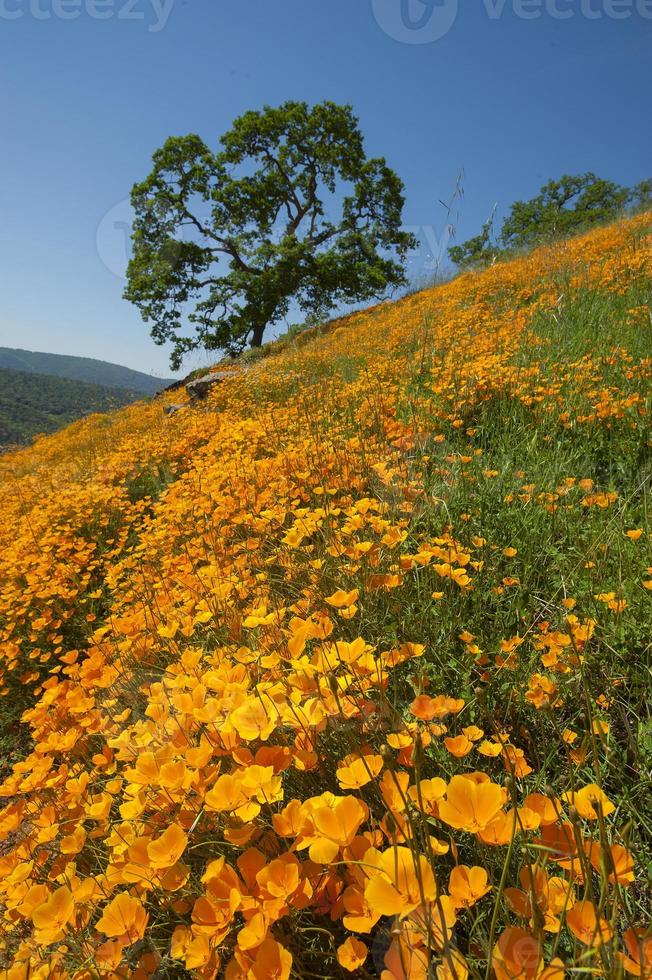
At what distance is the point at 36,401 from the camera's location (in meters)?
96.1

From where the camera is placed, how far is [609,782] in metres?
1.35

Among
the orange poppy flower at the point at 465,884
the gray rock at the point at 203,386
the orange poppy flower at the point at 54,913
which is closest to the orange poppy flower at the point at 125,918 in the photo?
the orange poppy flower at the point at 54,913

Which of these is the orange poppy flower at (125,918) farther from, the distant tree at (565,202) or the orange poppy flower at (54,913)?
the distant tree at (565,202)

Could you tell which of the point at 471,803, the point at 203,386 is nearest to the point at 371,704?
the point at 471,803

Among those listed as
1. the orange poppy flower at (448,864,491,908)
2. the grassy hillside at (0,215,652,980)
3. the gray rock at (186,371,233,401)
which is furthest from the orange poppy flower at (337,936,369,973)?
the gray rock at (186,371,233,401)

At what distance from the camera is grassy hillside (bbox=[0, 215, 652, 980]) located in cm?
90

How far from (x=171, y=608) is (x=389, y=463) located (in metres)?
1.58

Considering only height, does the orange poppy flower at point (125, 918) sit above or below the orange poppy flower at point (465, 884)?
below

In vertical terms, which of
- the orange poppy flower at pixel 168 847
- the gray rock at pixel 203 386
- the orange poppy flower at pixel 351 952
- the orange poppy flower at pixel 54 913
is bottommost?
the orange poppy flower at pixel 54 913

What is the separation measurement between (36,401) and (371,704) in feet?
371

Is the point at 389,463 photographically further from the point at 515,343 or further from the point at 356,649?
the point at 515,343

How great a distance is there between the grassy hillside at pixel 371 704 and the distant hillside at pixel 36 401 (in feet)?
190

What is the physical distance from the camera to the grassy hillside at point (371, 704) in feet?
2.94

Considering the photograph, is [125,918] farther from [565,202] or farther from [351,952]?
[565,202]
